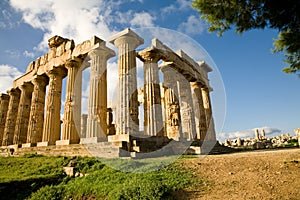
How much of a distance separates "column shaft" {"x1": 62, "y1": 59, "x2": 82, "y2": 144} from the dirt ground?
36.1 ft

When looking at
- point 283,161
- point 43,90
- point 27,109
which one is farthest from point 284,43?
point 27,109

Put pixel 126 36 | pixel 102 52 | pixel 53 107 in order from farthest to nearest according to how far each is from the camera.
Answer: pixel 53 107 → pixel 102 52 → pixel 126 36

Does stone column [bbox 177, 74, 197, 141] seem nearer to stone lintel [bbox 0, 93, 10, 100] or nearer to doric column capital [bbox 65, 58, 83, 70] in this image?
doric column capital [bbox 65, 58, 83, 70]

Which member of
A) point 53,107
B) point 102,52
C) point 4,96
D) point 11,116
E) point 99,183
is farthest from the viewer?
point 4,96

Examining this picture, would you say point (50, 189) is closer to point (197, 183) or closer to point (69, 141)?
point (197, 183)

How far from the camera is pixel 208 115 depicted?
85.0 feet

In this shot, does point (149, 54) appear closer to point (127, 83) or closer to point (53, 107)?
point (127, 83)

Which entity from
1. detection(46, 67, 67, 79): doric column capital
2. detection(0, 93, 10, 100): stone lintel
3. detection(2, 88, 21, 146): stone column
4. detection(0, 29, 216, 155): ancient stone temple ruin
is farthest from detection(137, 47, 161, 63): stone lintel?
detection(0, 93, 10, 100): stone lintel

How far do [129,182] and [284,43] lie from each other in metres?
9.14

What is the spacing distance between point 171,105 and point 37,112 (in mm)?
12885

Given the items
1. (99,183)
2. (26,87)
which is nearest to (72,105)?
(26,87)

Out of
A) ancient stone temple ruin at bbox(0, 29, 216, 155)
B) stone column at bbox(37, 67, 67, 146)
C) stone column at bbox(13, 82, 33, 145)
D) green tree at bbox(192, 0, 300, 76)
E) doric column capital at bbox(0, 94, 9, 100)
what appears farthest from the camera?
doric column capital at bbox(0, 94, 9, 100)

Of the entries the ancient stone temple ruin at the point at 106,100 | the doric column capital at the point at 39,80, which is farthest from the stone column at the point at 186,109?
the doric column capital at the point at 39,80

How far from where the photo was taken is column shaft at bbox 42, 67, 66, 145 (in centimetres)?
1917
